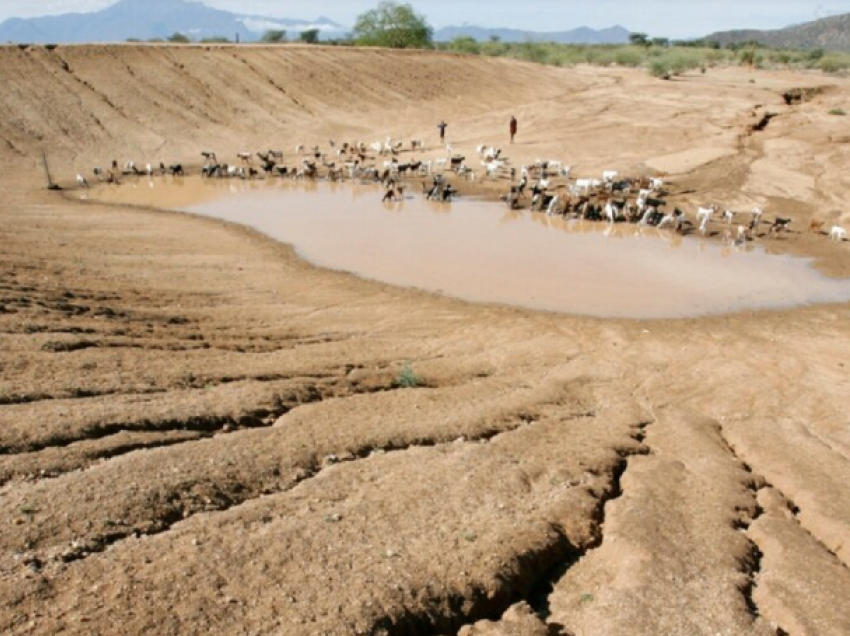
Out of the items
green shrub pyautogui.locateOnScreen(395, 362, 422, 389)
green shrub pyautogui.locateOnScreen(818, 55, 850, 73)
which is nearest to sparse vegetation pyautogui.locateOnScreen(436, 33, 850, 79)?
green shrub pyautogui.locateOnScreen(818, 55, 850, 73)

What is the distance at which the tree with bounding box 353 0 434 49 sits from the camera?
66.1 metres

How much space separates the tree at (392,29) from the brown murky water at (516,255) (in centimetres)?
4366

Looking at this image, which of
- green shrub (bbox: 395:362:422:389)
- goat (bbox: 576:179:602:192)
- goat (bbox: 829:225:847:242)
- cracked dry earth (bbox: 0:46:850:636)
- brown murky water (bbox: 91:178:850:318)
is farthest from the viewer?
goat (bbox: 576:179:602:192)

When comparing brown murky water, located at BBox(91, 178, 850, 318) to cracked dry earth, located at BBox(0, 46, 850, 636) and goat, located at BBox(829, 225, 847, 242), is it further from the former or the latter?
goat, located at BBox(829, 225, 847, 242)

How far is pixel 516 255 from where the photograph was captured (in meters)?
20.5

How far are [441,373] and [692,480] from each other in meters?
4.62

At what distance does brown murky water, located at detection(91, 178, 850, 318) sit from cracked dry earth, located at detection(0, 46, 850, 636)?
3.67 ft

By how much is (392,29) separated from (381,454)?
64863mm

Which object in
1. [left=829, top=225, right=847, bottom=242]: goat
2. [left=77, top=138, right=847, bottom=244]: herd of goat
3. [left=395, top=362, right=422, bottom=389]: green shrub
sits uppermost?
[left=77, top=138, right=847, bottom=244]: herd of goat

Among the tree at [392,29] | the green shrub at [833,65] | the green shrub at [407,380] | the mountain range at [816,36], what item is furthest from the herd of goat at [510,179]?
the mountain range at [816,36]

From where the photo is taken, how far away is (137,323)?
1295 cm

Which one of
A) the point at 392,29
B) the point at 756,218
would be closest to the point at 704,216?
the point at 756,218

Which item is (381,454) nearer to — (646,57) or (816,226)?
(816,226)

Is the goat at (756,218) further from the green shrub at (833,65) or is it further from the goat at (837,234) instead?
the green shrub at (833,65)
